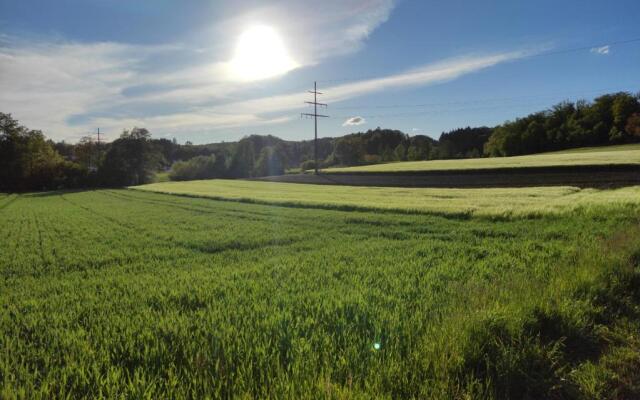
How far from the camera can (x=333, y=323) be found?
4699 millimetres

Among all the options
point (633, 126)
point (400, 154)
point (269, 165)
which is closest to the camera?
point (633, 126)

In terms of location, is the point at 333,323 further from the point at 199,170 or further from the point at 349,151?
the point at 349,151

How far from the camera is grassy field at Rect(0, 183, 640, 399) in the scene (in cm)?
340

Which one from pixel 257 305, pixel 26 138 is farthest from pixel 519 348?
pixel 26 138

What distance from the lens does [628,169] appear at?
30.4m

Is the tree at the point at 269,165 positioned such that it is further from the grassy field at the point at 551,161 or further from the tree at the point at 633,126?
the tree at the point at 633,126

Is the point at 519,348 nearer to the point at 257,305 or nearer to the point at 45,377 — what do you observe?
the point at 257,305

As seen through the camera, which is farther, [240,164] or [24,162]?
[240,164]

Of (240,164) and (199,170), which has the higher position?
(240,164)

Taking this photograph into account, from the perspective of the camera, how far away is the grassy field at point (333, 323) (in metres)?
3.40

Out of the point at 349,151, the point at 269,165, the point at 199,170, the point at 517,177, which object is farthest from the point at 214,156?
the point at 517,177

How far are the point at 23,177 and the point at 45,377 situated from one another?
324 feet

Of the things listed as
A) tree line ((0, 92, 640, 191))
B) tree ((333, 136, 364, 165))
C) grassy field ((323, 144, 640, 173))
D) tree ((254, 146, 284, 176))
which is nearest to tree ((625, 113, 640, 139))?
tree line ((0, 92, 640, 191))

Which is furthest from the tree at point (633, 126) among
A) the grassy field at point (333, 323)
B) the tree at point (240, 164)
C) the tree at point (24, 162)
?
the tree at point (24, 162)
